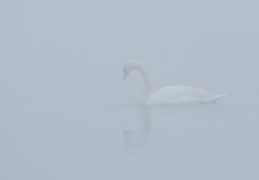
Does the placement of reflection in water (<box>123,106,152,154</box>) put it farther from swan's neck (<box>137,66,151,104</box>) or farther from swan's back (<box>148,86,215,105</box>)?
swan's neck (<box>137,66,151,104</box>)

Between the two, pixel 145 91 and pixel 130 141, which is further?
pixel 145 91

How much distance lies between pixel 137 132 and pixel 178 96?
1877mm

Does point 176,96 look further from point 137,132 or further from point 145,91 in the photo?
point 137,132

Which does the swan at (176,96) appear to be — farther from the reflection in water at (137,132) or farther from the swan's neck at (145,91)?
the reflection in water at (137,132)

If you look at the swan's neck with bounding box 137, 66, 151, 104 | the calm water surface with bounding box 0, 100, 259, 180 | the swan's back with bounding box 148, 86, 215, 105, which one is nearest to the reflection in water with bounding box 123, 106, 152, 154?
the calm water surface with bounding box 0, 100, 259, 180

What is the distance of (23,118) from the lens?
7852mm

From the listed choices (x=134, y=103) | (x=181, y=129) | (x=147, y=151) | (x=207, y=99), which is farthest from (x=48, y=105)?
(x=147, y=151)

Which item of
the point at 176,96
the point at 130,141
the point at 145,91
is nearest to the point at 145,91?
the point at 145,91

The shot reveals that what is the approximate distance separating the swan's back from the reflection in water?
0.41 metres

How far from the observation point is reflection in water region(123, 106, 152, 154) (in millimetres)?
6184

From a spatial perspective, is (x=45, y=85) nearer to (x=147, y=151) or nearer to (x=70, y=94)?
(x=70, y=94)

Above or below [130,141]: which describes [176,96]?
above

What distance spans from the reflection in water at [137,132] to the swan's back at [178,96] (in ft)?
1.33

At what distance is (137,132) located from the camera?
22.7ft
